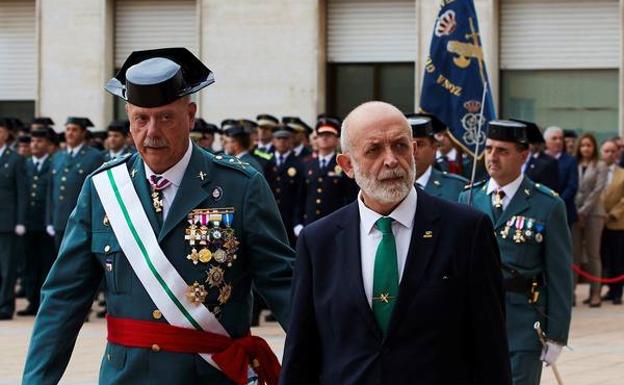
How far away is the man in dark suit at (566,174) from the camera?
19.1 m

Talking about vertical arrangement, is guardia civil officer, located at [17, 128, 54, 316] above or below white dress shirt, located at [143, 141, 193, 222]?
below

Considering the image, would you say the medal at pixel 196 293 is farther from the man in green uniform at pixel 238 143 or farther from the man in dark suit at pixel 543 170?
the man in dark suit at pixel 543 170

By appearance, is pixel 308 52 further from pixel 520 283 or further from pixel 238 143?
pixel 520 283

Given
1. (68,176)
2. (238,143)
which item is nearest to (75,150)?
(68,176)

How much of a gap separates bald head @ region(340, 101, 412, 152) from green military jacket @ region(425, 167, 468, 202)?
19.7ft

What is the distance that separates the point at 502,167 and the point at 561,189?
977 cm

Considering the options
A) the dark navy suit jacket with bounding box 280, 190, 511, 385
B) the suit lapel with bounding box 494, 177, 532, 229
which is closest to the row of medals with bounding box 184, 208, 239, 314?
the dark navy suit jacket with bounding box 280, 190, 511, 385

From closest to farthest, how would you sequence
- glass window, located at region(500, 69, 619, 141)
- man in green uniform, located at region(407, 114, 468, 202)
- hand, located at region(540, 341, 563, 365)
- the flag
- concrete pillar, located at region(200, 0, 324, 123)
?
hand, located at region(540, 341, 563, 365)
man in green uniform, located at region(407, 114, 468, 202)
the flag
glass window, located at region(500, 69, 619, 141)
concrete pillar, located at region(200, 0, 324, 123)

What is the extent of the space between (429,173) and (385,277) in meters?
6.35

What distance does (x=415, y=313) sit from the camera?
5.15 meters

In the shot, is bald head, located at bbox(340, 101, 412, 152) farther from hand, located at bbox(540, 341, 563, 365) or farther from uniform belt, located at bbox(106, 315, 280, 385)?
hand, located at bbox(540, 341, 563, 365)

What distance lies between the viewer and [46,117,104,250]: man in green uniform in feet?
60.2

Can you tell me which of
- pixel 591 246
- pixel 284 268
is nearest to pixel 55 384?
pixel 284 268

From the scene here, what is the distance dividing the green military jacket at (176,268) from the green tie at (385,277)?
2.99ft
